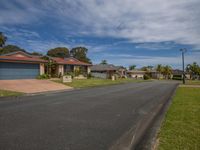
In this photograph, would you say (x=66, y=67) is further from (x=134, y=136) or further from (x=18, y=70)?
(x=134, y=136)

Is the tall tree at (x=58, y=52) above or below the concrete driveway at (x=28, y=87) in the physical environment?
above

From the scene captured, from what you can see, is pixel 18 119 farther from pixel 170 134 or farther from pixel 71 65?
pixel 71 65

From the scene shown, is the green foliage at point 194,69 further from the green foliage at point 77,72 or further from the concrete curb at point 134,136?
the concrete curb at point 134,136

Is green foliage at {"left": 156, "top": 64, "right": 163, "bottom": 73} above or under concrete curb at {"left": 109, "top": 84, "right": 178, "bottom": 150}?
above

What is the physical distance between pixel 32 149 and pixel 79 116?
11.3 ft

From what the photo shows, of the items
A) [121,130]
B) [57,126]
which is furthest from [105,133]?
[57,126]

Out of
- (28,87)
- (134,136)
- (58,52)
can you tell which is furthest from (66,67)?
(134,136)

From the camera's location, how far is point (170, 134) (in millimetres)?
5289

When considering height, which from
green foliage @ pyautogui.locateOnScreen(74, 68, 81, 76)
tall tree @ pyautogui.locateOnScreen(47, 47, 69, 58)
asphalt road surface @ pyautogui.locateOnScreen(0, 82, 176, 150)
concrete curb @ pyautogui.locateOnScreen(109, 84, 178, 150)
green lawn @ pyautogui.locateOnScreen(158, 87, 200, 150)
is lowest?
concrete curb @ pyautogui.locateOnScreen(109, 84, 178, 150)

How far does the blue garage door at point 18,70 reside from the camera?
86.1 ft

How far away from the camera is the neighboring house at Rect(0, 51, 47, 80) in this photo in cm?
2628

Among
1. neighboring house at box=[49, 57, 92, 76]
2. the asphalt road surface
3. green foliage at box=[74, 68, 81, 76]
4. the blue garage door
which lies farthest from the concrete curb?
green foliage at box=[74, 68, 81, 76]

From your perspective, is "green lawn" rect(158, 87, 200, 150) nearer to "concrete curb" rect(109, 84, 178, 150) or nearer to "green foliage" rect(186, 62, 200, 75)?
"concrete curb" rect(109, 84, 178, 150)

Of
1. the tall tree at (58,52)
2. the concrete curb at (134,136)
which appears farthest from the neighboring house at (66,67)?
the tall tree at (58,52)
